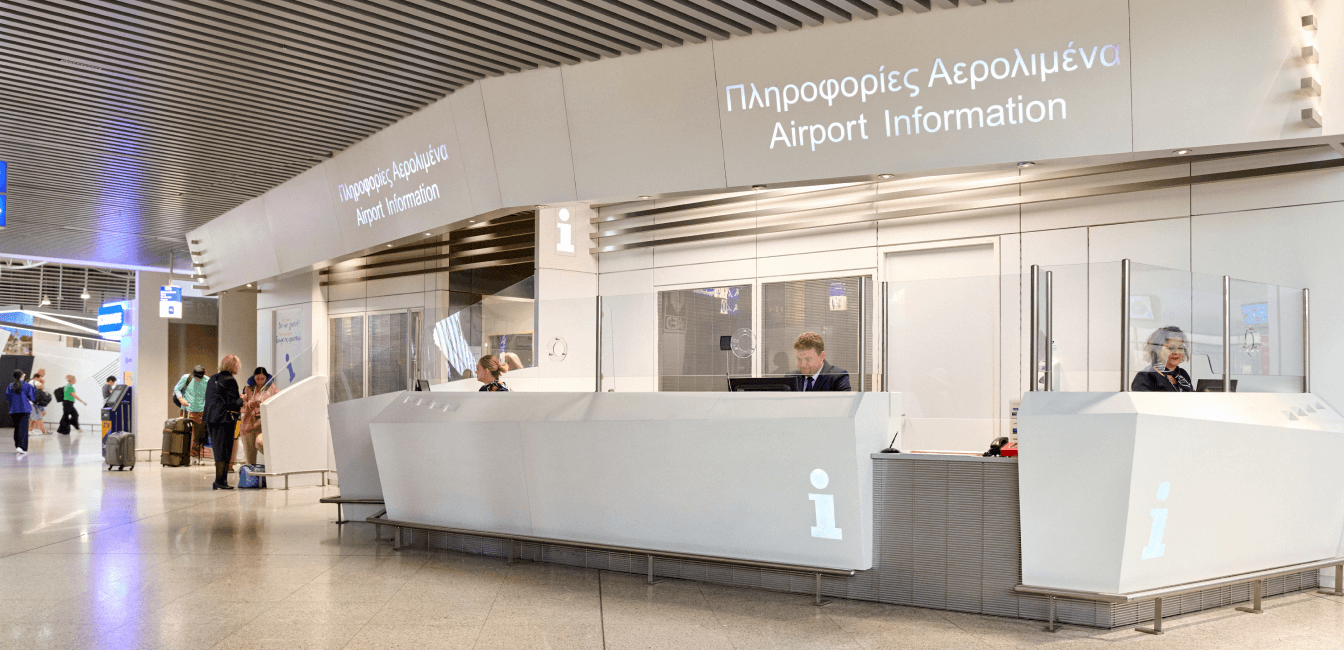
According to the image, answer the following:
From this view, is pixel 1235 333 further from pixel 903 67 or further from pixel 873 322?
pixel 903 67

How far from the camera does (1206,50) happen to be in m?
5.37

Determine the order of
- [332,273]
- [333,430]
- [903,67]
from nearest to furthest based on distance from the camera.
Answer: [903,67] → [333,430] → [332,273]

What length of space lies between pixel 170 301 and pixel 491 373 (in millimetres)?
12530

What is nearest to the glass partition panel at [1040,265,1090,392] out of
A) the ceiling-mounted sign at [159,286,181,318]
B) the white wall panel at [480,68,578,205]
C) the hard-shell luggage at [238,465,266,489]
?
the white wall panel at [480,68,578,205]

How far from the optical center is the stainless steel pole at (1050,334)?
5.02 metres

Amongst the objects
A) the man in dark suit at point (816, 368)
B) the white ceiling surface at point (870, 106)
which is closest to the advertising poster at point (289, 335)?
the white ceiling surface at point (870, 106)

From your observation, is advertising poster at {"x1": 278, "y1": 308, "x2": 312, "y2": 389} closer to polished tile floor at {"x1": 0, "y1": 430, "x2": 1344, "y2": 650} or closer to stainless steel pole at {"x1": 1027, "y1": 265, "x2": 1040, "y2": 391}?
polished tile floor at {"x1": 0, "y1": 430, "x2": 1344, "y2": 650}

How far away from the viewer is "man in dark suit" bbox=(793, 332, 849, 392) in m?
5.48

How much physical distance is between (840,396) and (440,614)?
99.8 inches

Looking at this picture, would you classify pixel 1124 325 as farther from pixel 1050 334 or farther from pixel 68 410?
pixel 68 410

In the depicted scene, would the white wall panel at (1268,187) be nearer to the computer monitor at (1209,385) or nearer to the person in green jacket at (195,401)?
the computer monitor at (1209,385)

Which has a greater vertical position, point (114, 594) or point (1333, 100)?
point (1333, 100)

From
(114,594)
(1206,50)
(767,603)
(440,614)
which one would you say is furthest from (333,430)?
(1206,50)

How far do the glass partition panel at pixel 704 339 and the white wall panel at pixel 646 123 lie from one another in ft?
5.21
